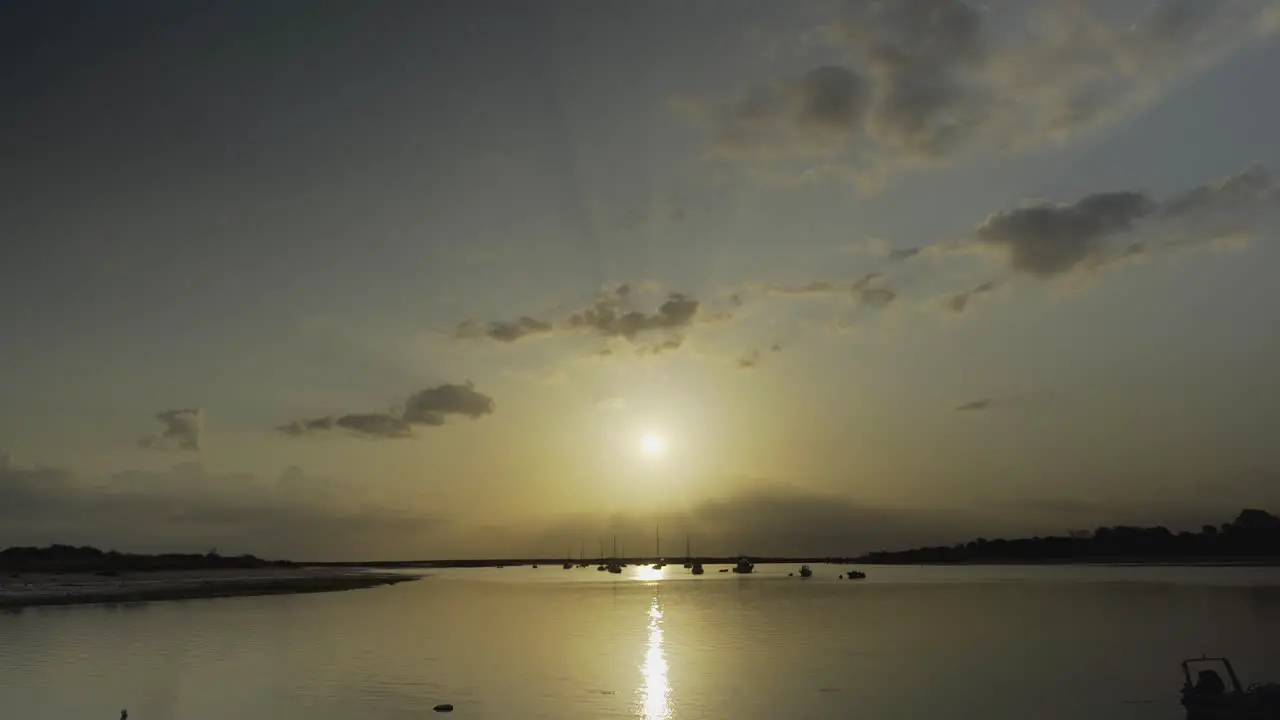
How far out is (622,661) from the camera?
174ft

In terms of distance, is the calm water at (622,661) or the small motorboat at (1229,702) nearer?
the small motorboat at (1229,702)

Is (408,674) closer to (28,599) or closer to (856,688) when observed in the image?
(856,688)

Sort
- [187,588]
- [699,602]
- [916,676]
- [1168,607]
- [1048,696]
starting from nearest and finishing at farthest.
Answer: [1048,696], [916,676], [1168,607], [699,602], [187,588]

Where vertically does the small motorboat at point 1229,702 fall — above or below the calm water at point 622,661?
above

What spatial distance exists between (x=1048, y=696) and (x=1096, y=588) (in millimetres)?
106874

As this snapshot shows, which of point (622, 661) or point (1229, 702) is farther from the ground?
point (1229, 702)

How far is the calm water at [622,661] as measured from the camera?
37594 millimetres

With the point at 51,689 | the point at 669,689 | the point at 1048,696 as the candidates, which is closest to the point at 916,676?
the point at 1048,696

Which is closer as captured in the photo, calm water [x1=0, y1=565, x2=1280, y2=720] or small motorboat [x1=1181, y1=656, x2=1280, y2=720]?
small motorboat [x1=1181, y1=656, x2=1280, y2=720]

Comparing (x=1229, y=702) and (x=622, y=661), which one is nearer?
(x=1229, y=702)

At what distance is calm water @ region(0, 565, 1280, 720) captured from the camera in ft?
123

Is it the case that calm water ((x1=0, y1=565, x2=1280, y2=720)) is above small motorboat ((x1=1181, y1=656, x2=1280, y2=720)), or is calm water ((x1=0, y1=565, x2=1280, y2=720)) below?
below

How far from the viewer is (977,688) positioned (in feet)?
138

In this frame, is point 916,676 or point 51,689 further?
point 916,676
